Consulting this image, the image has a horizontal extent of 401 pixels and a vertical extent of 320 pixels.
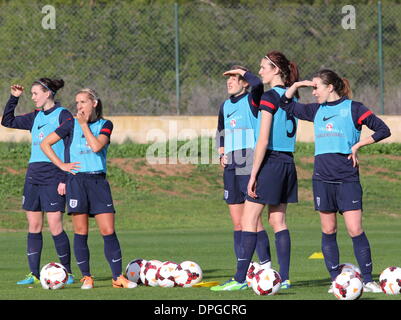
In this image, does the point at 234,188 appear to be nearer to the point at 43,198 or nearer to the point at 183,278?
the point at 183,278

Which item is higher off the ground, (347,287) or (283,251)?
(283,251)

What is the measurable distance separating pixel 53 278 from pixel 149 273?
3.36ft

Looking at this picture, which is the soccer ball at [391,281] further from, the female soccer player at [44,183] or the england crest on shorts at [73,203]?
the female soccer player at [44,183]

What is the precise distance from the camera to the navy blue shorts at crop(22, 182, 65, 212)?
1115 centimetres

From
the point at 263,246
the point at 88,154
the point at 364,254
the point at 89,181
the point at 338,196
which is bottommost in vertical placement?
the point at 364,254

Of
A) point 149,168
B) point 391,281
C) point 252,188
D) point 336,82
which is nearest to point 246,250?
point 252,188

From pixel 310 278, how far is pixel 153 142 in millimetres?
13782

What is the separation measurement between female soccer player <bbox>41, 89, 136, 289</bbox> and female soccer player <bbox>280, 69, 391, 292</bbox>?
200 cm

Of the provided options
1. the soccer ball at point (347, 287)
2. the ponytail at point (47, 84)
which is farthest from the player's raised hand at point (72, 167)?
the soccer ball at point (347, 287)

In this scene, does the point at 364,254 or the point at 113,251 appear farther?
the point at 113,251

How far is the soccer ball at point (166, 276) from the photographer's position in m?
10.6

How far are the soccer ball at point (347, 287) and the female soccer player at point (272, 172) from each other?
1179mm

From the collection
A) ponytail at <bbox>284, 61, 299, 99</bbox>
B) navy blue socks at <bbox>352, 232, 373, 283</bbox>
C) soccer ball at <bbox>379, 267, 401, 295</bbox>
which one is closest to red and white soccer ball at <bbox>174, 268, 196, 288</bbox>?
navy blue socks at <bbox>352, 232, 373, 283</bbox>

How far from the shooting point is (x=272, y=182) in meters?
9.93
